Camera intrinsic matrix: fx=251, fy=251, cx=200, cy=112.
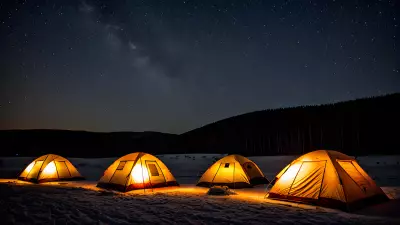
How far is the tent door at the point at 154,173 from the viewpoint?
1278 centimetres

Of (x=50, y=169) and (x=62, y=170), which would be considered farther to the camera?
(x=62, y=170)

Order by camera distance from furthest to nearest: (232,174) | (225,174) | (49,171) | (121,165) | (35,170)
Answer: (35,170)
(49,171)
(225,174)
(232,174)
(121,165)

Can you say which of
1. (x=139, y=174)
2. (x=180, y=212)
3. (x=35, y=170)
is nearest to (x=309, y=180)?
(x=180, y=212)

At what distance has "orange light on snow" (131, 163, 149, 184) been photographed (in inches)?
486

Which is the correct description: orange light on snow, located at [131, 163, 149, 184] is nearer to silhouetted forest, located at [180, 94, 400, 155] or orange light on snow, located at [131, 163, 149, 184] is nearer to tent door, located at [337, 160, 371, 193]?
tent door, located at [337, 160, 371, 193]

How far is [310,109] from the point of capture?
1666 inches

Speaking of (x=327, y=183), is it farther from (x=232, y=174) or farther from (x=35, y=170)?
(x=35, y=170)

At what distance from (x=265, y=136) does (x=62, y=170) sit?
33.2 m

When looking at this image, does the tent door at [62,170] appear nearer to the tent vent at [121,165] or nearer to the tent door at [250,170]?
the tent vent at [121,165]

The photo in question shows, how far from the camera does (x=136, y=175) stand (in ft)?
40.8

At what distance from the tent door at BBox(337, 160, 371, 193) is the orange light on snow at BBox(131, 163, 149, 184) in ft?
28.3

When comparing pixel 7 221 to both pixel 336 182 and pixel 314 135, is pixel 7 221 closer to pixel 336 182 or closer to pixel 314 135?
pixel 336 182

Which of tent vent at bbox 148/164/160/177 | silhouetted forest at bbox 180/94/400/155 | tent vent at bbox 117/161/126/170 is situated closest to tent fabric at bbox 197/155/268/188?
tent vent at bbox 148/164/160/177

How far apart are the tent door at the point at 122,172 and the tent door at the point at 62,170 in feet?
23.0
